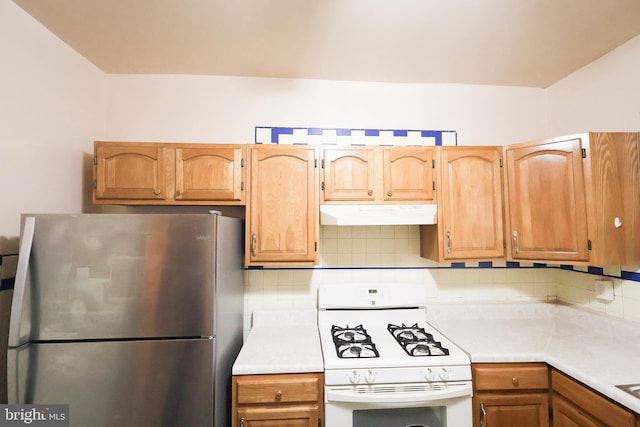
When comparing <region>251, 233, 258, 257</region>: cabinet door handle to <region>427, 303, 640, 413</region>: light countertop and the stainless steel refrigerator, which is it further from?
<region>427, 303, 640, 413</region>: light countertop

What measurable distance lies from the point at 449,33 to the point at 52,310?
240cm

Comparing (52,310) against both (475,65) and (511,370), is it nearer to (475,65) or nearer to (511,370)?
(511,370)

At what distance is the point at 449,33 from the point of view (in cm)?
165

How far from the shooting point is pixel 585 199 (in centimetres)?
162

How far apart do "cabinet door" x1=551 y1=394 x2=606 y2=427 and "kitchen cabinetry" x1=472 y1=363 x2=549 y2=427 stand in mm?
47

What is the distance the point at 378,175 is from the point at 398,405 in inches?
49.8

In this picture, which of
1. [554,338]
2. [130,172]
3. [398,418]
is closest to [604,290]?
[554,338]

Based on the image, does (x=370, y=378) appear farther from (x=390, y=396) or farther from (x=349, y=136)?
(x=349, y=136)

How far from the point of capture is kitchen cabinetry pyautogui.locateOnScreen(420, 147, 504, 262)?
6.16 ft

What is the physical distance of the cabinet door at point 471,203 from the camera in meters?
1.88

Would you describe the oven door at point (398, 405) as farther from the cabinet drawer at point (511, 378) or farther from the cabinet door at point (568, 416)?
the cabinet door at point (568, 416)

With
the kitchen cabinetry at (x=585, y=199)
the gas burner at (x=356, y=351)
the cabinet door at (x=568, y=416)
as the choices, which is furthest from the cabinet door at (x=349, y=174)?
the cabinet door at (x=568, y=416)

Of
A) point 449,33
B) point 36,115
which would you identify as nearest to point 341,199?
point 449,33

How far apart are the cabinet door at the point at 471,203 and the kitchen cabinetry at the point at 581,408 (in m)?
0.73
